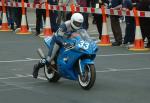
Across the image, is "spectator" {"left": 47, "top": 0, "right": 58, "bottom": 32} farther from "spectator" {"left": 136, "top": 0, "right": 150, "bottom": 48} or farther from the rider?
the rider

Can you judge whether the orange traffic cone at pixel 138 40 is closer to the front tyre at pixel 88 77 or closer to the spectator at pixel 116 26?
the spectator at pixel 116 26

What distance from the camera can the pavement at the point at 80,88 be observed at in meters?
9.42

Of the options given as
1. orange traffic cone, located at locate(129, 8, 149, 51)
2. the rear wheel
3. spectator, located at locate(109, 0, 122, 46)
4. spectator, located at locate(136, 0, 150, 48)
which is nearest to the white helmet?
the rear wheel

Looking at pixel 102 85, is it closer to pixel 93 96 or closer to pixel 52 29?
pixel 93 96

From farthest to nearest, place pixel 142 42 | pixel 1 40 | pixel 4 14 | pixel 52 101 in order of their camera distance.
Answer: pixel 4 14 → pixel 1 40 → pixel 142 42 → pixel 52 101

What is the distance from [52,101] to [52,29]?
1308 centimetres

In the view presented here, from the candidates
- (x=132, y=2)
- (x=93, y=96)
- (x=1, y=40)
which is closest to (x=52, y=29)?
(x=1, y=40)

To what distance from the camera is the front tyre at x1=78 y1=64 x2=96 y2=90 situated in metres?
9.96

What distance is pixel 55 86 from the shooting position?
10742 mm

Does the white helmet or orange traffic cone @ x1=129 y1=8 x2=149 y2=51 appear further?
orange traffic cone @ x1=129 y1=8 x2=149 y2=51

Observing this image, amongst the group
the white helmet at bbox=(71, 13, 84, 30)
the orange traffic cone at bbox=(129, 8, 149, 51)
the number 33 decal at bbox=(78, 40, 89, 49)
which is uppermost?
the white helmet at bbox=(71, 13, 84, 30)

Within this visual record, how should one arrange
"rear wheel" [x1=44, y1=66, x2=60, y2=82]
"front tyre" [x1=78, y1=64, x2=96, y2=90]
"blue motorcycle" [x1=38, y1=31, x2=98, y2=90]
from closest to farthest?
"front tyre" [x1=78, y1=64, x2=96, y2=90]
"blue motorcycle" [x1=38, y1=31, x2=98, y2=90]
"rear wheel" [x1=44, y1=66, x2=60, y2=82]

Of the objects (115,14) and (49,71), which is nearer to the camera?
(49,71)

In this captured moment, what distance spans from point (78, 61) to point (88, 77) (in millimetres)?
405
